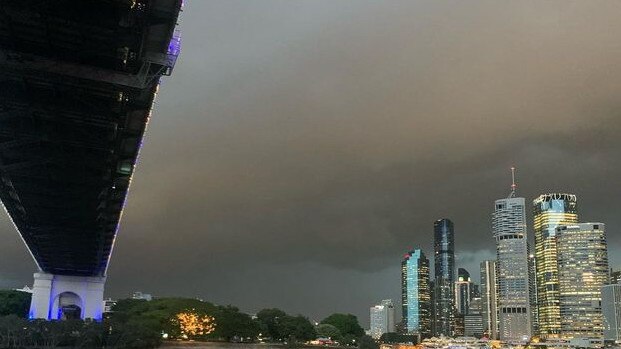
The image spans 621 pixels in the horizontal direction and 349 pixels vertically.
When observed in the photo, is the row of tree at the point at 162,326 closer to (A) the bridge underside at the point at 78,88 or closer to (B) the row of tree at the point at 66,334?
(B) the row of tree at the point at 66,334

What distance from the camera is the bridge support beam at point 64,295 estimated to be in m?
102

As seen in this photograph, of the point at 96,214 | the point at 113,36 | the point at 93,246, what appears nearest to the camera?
the point at 113,36

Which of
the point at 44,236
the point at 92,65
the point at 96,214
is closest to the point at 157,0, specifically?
the point at 92,65

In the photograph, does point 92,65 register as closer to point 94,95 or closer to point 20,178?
point 94,95

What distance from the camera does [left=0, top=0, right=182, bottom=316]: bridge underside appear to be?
2009cm

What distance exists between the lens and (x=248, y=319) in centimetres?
12812

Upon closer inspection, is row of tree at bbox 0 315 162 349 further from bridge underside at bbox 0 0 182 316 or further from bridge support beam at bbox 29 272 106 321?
bridge underside at bbox 0 0 182 316

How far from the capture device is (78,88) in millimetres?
25328

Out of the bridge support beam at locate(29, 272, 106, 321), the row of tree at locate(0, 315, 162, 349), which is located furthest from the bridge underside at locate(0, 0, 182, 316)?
the bridge support beam at locate(29, 272, 106, 321)

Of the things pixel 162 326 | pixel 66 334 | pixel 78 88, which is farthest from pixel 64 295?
pixel 78 88

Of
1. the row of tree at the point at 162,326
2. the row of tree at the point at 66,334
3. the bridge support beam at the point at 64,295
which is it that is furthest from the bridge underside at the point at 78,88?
the bridge support beam at the point at 64,295

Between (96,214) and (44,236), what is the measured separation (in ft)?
55.5

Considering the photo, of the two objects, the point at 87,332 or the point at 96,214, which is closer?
the point at 96,214

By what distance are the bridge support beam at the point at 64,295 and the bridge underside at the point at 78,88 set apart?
59.7 metres
